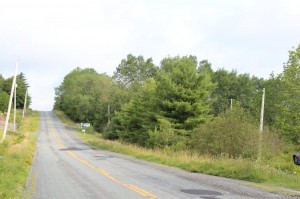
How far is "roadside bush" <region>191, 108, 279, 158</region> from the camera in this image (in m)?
23.1

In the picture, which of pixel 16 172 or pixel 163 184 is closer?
pixel 163 184

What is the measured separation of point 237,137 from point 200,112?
16017mm

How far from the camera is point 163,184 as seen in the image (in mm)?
14625

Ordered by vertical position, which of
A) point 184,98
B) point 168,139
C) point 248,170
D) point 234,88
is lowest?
point 248,170

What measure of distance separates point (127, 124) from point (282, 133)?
20.7 m

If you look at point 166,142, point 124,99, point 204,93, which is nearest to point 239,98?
point 124,99

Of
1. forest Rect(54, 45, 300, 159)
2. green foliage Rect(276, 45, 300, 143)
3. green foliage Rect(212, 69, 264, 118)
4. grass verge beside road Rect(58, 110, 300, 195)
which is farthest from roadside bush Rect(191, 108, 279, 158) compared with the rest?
green foliage Rect(212, 69, 264, 118)

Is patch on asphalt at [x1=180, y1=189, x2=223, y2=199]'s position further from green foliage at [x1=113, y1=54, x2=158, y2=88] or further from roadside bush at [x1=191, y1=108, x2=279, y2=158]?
green foliage at [x1=113, y1=54, x2=158, y2=88]

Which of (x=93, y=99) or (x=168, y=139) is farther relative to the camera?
(x=93, y=99)

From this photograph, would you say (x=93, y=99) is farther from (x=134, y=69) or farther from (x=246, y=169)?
(x=246, y=169)

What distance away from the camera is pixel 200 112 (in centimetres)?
4006

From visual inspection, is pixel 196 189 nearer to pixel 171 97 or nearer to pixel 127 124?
pixel 171 97

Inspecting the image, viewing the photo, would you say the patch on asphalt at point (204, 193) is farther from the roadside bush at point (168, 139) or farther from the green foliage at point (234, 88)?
the green foliage at point (234, 88)

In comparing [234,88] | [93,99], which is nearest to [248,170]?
[234,88]
